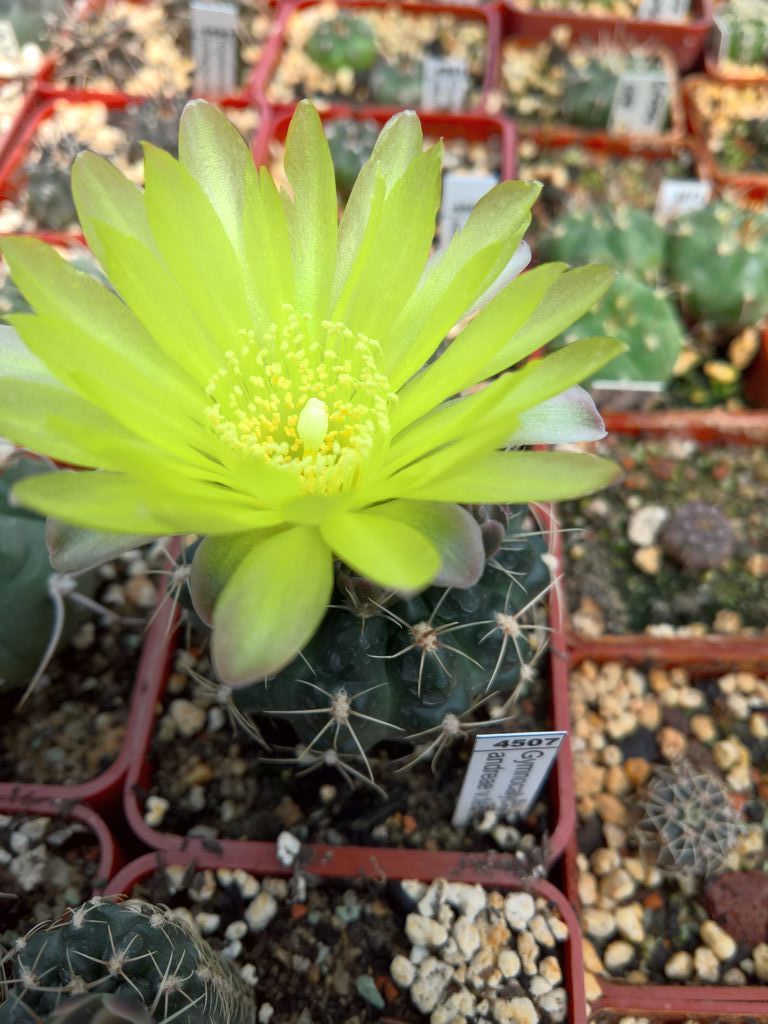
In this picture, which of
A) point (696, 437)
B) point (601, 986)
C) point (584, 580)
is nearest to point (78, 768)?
point (601, 986)

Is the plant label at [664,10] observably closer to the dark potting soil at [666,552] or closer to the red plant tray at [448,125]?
the red plant tray at [448,125]

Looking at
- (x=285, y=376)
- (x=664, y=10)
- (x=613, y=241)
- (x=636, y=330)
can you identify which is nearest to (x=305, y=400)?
(x=285, y=376)

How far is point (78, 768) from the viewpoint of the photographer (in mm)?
1297

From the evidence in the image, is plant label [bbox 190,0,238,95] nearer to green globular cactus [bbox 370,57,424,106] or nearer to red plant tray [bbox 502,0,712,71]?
green globular cactus [bbox 370,57,424,106]

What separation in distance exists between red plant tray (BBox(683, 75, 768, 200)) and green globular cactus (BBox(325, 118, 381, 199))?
3.07ft

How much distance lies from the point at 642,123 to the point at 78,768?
7.47ft

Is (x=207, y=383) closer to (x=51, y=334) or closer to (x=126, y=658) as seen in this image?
(x=51, y=334)

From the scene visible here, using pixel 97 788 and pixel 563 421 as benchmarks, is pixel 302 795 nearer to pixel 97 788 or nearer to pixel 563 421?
pixel 97 788

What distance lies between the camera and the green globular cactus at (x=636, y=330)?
176 cm

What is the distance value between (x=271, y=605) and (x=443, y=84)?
2.13 metres

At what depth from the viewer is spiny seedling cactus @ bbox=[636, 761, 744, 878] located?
130 centimetres

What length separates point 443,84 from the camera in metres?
2.37

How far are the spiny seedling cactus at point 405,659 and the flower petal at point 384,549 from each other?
0.49 ft

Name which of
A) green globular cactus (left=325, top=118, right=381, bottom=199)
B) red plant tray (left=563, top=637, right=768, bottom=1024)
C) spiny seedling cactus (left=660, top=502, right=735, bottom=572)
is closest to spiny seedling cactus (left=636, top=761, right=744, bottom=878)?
red plant tray (left=563, top=637, right=768, bottom=1024)
